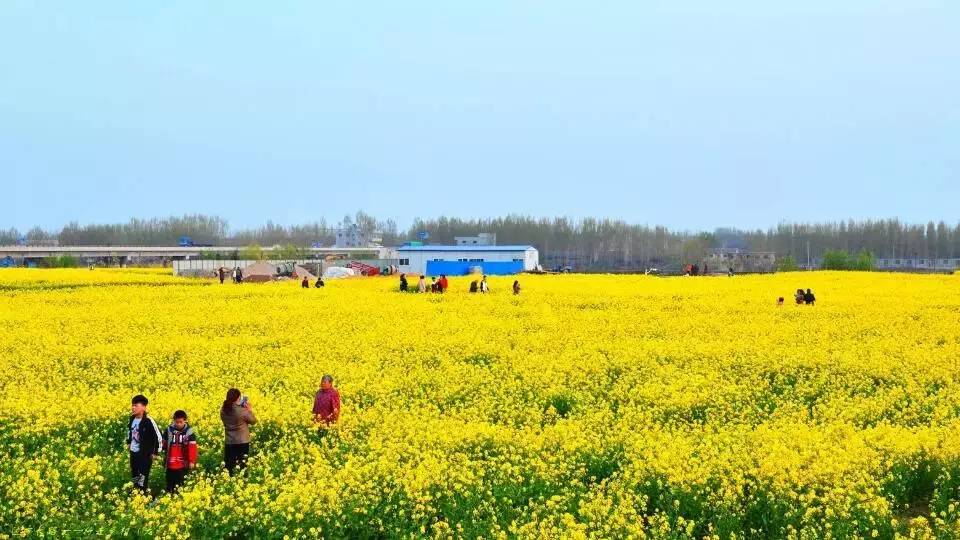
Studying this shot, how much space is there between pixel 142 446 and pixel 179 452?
1.40 feet

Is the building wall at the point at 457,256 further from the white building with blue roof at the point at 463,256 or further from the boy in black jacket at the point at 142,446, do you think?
the boy in black jacket at the point at 142,446

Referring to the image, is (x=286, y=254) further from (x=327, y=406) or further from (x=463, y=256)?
(x=327, y=406)

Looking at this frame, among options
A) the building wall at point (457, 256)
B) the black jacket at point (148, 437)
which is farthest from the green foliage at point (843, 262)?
the black jacket at point (148, 437)

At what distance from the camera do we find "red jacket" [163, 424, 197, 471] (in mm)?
10172

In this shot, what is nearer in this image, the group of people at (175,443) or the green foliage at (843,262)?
the group of people at (175,443)

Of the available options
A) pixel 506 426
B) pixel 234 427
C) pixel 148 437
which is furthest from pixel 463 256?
pixel 148 437

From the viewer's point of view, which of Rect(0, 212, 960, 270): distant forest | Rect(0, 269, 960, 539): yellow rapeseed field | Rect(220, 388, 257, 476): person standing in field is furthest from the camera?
Rect(0, 212, 960, 270): distant forest

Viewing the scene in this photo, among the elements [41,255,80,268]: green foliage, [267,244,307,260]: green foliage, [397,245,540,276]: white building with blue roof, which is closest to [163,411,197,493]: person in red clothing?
[397,245,540,276]: white building with blue roof

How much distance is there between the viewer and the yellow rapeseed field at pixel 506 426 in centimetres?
906

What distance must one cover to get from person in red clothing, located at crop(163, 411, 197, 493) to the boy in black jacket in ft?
0.56

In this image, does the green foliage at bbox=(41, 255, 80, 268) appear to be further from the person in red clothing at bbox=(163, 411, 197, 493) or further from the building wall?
the person in red clothing at bbox=(163, 411, 197, 493)

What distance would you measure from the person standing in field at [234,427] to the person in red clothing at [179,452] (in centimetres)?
54

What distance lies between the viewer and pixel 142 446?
10062 mm

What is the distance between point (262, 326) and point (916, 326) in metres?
18.5
